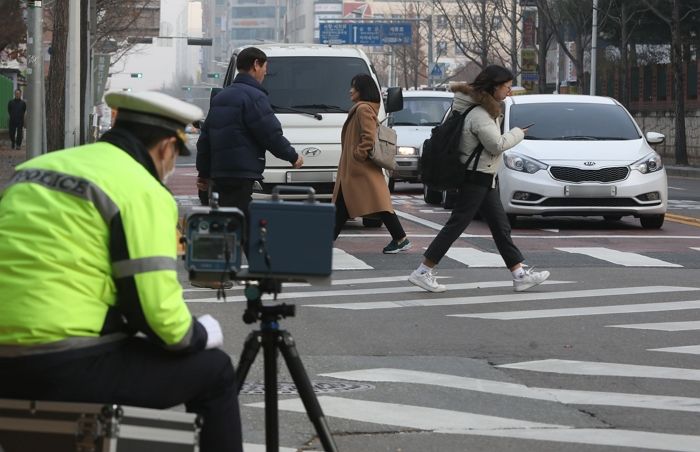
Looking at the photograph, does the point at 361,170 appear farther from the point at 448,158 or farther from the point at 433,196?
the point at 433,196

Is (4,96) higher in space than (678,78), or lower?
lower

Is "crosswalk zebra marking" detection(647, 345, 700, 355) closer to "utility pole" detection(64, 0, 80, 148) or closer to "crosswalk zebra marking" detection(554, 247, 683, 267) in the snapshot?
"crosswalk zebra marking" detection(554, 247, 683, 267)

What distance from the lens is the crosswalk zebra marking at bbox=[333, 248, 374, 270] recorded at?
A: 48.4 feet

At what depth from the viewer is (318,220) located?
15.9 ft

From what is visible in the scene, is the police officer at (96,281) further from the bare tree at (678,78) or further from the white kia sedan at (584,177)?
the bare tree at (678,78)

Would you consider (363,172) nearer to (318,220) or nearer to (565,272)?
(565,272)

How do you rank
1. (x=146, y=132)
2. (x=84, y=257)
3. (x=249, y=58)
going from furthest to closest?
(x=249, y=58), (x=146, y=132), (x=84, y=257)

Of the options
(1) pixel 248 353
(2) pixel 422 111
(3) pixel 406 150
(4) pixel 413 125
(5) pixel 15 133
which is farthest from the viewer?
(5) pixel 15 133

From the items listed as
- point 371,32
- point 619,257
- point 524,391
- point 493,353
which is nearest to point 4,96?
point 371,32

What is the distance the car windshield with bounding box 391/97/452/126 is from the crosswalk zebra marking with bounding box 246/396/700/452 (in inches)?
855

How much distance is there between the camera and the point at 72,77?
95.1 feet

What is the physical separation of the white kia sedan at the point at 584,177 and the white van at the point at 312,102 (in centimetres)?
183

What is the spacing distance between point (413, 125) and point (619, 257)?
45.4 feet

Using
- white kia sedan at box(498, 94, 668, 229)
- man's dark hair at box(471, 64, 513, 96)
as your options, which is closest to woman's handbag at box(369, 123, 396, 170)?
man's dark hair at box(471, 64, 513, 96)
